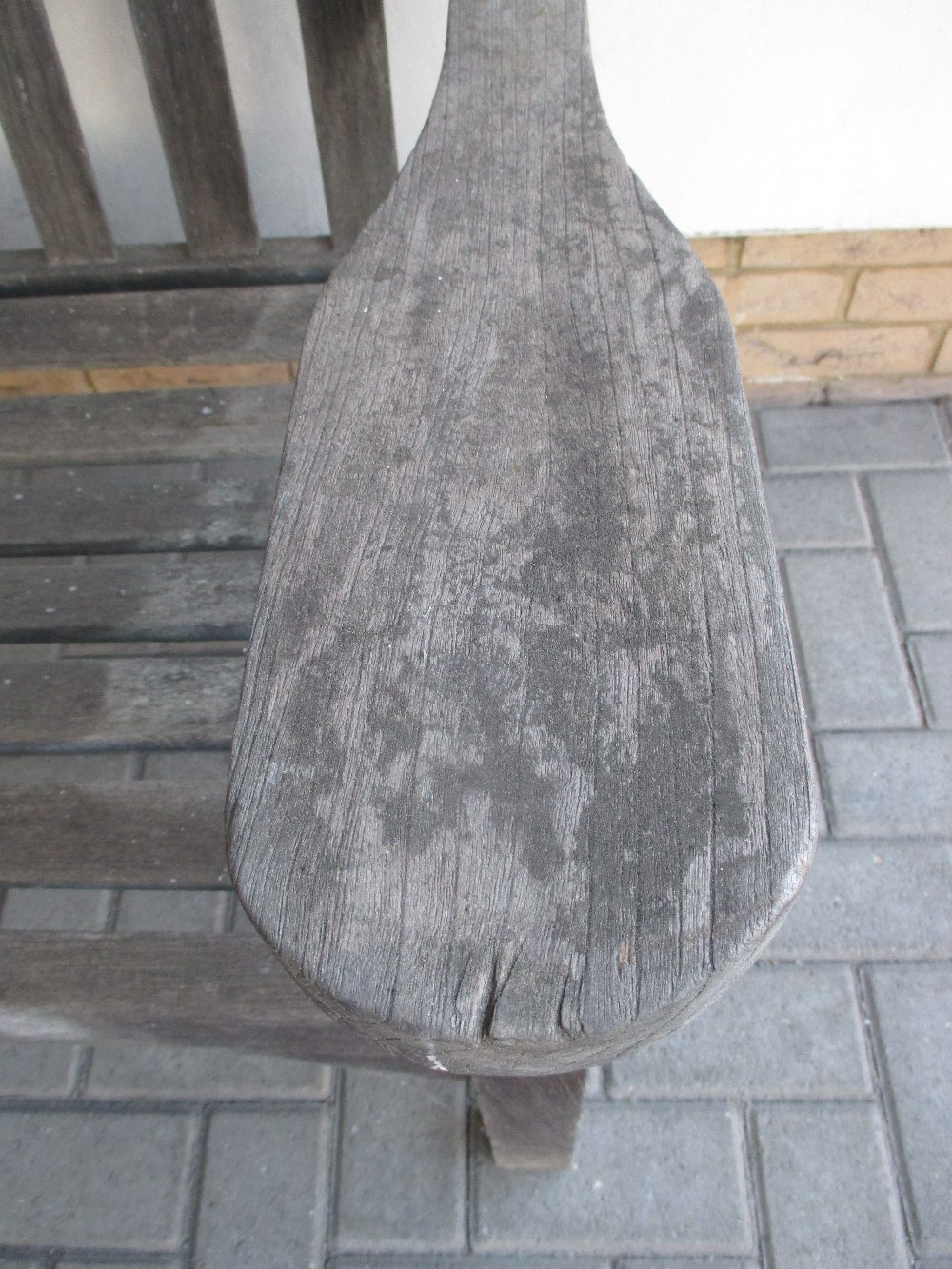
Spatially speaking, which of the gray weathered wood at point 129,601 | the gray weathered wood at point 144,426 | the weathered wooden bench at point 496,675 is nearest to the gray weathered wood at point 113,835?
the weathered wooden bench at point 496,675

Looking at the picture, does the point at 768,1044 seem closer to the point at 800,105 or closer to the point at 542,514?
the point at 542,514

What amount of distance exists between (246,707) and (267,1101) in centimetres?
99

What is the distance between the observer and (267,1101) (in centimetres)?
143

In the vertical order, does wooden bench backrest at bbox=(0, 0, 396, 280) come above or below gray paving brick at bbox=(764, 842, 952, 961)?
above

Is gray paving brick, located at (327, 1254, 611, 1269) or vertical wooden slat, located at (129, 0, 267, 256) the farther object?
gray paving brick, located at (327, 1254, 611, 1269)

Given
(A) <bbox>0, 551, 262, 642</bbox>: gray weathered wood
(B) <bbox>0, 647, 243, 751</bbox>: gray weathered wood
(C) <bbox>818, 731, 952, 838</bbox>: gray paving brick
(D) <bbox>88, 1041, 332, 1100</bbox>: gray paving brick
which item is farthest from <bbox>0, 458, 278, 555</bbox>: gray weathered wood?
(C) <bbox>818, 731, 952, 838</bbox>: gray paving brick

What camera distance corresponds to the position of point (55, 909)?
1597 millimetres

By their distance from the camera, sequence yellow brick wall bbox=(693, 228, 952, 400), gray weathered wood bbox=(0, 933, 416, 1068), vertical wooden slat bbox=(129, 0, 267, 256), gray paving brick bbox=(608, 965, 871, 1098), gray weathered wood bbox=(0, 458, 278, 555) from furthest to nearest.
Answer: yellow brick wall bbox=(693, 228, 952, 400) < gray paving brick bbox=(608, 965, 871, 1098) < gray weathered wood bbox=(0, 458, 278, 555) < vertical wooden slat bbox=(129, 0, 267, 256) < gray weathered wood bbox=(0, 933, 416, 1068)

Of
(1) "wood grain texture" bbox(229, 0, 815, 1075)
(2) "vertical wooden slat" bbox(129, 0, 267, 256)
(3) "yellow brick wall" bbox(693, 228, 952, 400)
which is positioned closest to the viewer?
(1) "wood grain texture" bbox(229, 0, 815, 1075)

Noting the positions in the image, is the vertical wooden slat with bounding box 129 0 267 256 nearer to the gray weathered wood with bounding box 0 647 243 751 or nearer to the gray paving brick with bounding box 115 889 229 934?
the gray weathered wood with bounding box 0 647 243 751

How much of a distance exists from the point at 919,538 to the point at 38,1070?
65.4 inches

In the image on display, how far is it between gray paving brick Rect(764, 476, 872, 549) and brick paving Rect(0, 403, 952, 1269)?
44 cm

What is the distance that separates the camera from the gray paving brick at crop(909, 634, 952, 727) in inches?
67.9

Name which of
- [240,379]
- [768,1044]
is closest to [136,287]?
[240,379]
